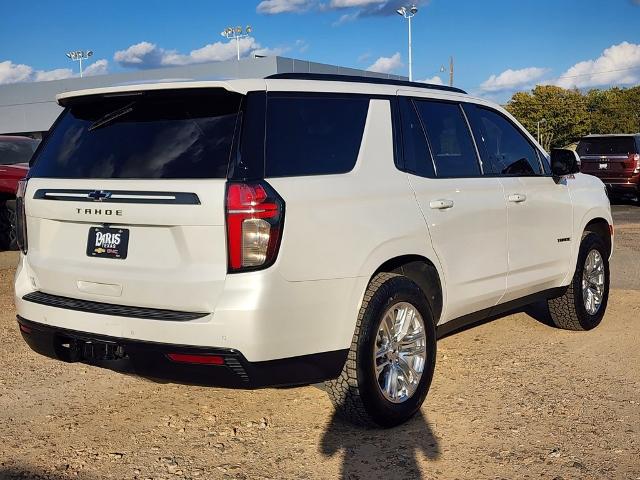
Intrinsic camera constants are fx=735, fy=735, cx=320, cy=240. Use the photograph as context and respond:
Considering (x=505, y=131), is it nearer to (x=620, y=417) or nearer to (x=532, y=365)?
(x=532, y=365)

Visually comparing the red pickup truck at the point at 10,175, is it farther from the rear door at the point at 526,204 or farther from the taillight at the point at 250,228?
the taillight at the point at 250,228

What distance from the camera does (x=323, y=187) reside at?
147 inches

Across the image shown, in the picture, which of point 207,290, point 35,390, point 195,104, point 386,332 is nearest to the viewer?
point 207,290

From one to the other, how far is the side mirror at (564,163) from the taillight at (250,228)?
3091mm

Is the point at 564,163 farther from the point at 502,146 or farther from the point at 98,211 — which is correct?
the point at 98,211

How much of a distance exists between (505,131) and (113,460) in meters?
3.59

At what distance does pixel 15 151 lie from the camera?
11547 mm

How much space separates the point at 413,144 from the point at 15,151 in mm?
8896

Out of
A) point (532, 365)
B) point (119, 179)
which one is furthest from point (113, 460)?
point (532, 365)

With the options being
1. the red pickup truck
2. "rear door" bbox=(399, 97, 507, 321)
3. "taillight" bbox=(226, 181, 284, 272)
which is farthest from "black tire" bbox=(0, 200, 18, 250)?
"taillight" bbox=(226, 181, 284, 272)

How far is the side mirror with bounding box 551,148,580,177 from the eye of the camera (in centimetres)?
569

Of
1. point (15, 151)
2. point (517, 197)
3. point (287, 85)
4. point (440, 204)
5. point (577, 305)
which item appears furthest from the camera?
point (15, 151)

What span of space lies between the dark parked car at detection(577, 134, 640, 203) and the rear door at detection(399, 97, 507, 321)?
14.1 metres

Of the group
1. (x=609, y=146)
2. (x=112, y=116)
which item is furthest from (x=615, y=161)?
(x=112, y=116)
